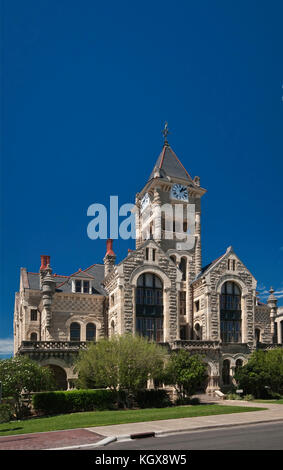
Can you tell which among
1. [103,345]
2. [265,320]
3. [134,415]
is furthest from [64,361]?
[265,320]

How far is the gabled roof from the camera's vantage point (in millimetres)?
55294

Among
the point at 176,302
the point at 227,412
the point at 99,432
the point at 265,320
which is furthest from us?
the point at 265,320

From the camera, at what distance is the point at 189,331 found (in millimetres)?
50406

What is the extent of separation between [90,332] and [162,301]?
317 inches

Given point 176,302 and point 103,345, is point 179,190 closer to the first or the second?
point 176,302

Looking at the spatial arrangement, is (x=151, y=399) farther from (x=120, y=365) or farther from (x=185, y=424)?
(x=185, y=424)

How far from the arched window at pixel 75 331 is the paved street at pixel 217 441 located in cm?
2553

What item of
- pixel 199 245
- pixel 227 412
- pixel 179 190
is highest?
pixel 179 190

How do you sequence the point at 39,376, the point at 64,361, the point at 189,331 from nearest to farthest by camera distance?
the point at 39,376 → the point at 64,361 → the point at 189,331

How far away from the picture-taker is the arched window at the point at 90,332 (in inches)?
1851

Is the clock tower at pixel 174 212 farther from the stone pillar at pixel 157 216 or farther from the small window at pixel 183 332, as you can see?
the small window at pixel 183 332

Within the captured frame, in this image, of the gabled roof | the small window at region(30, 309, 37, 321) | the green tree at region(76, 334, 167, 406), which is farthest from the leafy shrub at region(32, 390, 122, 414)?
the gabled roof

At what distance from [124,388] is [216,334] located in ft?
47.6

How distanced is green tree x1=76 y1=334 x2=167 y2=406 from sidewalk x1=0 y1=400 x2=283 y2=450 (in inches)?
312
